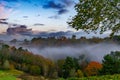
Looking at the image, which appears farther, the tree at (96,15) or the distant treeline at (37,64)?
the distant treeline at (37,64)

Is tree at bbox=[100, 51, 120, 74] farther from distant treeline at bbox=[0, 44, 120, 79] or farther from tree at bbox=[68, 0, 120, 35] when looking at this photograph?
tree at bbox=[68, 0, 120, 35]

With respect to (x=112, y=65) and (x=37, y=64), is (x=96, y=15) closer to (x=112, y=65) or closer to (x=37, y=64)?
(x=112, y=65)

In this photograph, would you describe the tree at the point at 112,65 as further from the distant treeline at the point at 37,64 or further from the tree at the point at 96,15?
the tree at the point at 96,15

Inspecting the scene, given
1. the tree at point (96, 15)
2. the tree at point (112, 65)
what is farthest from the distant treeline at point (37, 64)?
the tree at point (96, 15)

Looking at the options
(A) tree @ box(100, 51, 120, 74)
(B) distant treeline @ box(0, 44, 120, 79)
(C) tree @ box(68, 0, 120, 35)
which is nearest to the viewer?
(C) tree @ box(68, 0, 120, 35)

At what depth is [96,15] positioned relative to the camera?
3691cm

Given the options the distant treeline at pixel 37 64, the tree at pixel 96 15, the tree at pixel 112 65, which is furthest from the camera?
the distant treeline at pixel 37 64

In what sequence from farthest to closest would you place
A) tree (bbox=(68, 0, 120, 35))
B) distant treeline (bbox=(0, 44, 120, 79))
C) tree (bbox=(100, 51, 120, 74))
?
distant treeline (bbox=(0, 44, 120, 79))
tree (bbox=(100, 51, 120, 74))
tree (bbox=(68, 0, 120, 35))

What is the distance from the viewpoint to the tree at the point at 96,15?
3612cm

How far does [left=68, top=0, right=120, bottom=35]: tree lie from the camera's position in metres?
36.1

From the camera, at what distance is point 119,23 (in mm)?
37125

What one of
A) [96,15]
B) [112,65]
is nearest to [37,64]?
[112,65]

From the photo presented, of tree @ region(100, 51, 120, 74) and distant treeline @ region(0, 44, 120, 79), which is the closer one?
tree @ region(100, 51, 120, 74)

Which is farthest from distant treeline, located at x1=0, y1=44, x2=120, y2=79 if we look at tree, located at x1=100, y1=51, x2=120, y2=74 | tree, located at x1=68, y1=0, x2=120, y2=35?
tree, located at x1=68, y1=0, x2=120, y2=35
